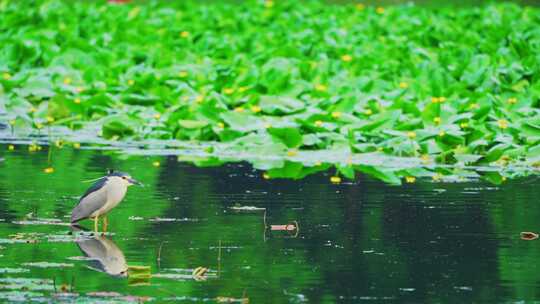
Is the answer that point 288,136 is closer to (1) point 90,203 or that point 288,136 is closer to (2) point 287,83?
(2) point 287,83

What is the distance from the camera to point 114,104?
13891 mm

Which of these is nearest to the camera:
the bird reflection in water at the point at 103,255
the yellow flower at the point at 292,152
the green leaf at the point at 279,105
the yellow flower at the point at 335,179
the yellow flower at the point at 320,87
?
the bird reflection in water at the point at 103,255

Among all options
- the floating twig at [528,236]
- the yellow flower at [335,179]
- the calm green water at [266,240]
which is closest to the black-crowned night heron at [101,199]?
the calm green water at [266,240]

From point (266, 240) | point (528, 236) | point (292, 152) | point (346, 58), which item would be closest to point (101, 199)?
point (266, 240)

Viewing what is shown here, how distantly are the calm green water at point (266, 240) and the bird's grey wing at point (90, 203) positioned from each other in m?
0.12

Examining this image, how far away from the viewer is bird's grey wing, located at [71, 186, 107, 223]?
8000 mm

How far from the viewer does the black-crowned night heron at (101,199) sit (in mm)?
8008

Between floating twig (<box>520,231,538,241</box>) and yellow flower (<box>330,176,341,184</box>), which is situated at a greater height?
yellow flower (<box>330,176,341,184</box>)

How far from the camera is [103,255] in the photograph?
738cm

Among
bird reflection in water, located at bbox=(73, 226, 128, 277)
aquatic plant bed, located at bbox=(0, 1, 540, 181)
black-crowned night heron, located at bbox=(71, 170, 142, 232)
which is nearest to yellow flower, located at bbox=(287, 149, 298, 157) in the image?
aquatic plant bed, located at bbox=(0, 1, 540, 181)

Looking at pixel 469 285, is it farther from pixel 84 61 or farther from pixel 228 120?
pixel 84 61

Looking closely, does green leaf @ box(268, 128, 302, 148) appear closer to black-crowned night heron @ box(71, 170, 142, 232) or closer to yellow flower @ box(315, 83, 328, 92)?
yellow flower @ box(315, 83, 328, 92)

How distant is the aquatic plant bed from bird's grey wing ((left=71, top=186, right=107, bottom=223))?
269 cm

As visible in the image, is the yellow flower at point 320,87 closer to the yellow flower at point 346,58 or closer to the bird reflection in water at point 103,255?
the yellow flower at point 346,58
